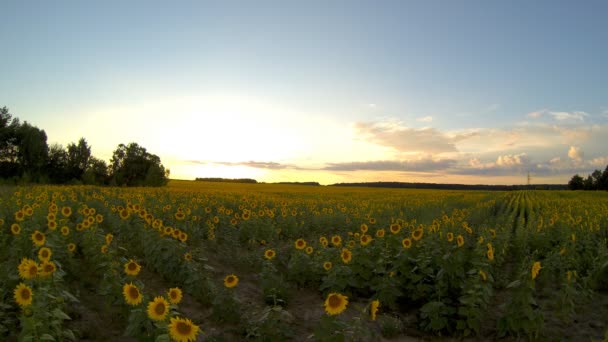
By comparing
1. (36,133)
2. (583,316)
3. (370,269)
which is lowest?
(583,316)

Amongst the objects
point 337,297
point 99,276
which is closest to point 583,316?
point 337,297

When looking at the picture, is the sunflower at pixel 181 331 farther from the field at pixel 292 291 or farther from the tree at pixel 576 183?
the tree at pixel 576 183

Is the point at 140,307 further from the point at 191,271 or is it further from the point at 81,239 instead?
the point at 81,239

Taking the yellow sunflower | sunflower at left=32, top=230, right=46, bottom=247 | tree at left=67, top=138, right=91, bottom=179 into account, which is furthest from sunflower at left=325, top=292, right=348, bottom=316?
tree at left=67, top=138, right=91, bottom=179

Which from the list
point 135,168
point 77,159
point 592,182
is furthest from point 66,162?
point 592,182

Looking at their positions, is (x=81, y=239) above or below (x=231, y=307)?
above

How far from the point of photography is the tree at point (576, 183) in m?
98.8

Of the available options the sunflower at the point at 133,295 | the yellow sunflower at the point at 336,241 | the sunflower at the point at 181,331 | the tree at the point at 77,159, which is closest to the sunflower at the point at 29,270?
the sunflower at the point at 133,295

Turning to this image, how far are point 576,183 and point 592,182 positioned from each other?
4911mm

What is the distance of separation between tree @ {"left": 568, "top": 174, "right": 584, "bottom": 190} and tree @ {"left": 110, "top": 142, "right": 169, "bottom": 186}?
95642mm

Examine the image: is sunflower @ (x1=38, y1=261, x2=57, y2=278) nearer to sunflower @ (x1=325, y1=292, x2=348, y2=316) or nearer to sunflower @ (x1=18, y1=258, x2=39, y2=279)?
sunflower @ (x1=18, y1=258, x2=39, y2=279)

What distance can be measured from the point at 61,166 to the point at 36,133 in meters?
4.59

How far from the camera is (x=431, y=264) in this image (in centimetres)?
691

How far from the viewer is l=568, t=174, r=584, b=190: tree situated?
98812 millimetres
